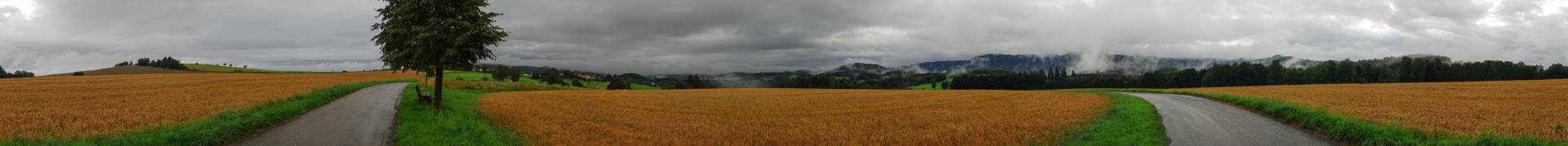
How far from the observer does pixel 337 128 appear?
53.0 ft

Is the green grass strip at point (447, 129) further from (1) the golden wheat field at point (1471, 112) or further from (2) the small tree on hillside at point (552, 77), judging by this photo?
(2) the small tree on hillside at point (552, 77)

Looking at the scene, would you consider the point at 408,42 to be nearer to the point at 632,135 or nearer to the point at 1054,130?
the point at 632,135

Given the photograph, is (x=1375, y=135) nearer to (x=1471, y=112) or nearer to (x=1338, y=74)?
(x=1471, y=112)

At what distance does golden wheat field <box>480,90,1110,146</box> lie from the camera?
14469mm

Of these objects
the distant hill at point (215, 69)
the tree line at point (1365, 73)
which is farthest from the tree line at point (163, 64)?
the tree line at point (1365, 73)

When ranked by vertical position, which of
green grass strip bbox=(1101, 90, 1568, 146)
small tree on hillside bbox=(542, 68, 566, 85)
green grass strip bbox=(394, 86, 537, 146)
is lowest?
green grass strip bbox=(394, 86, 537, 146)

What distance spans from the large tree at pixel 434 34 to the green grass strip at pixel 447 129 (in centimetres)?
135

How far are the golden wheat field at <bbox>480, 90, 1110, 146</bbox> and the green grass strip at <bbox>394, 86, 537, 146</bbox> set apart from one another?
605 millimetres

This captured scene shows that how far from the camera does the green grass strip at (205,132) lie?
1293 cm

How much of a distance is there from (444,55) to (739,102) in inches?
429

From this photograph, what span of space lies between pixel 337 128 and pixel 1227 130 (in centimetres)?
2258

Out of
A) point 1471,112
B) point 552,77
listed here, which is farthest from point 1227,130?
point 552,77

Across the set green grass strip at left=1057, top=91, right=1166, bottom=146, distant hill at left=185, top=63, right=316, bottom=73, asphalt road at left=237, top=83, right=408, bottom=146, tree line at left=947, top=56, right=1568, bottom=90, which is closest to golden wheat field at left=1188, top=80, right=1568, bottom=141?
green grass strip at left=1057, top=91, right=1166, bottom=146

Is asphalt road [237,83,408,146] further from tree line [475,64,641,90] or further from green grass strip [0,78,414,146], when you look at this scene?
tree line [475,64,641,90]
